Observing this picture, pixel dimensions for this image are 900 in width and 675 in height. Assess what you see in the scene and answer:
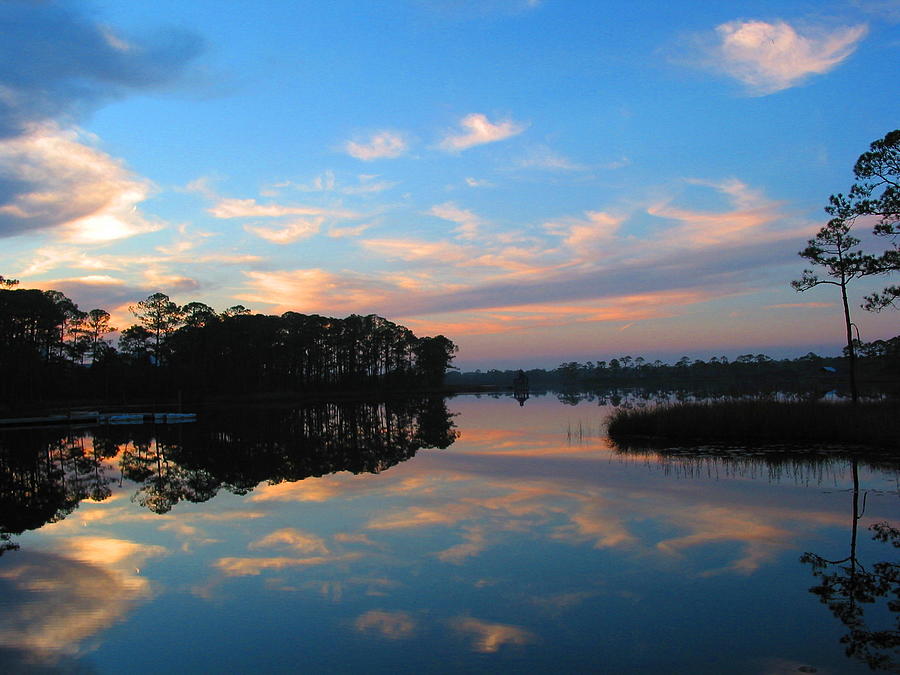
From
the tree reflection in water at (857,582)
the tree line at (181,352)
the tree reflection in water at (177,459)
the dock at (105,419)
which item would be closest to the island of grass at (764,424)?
the tree reflection in water at (857,582)

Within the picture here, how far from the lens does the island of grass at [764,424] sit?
65.4ft

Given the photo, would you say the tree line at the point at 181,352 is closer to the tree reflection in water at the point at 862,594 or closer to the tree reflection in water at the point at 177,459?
the tree reflection in water at the point at 177,459

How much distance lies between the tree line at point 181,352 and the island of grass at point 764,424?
50332mm

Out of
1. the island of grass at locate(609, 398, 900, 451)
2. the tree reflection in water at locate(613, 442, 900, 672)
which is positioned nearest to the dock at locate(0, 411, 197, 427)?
the island of grass at locate(609, 398, 900, 451)

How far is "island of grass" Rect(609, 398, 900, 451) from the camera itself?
65.4 feet

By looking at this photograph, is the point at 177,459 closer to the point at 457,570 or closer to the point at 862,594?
the point at 457,570

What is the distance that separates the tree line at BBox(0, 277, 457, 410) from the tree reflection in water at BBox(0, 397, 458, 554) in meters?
27.4

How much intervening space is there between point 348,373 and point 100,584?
9092cm

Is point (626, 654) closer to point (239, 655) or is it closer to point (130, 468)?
point (239, 655)

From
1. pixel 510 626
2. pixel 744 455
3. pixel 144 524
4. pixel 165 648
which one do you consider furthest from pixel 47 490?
pixel 744 455

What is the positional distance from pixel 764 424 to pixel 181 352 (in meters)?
68.2

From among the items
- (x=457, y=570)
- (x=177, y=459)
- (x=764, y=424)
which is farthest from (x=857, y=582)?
(x=177, y=459)

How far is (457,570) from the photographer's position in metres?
8.62

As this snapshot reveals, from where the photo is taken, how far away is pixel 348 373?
324 feet
